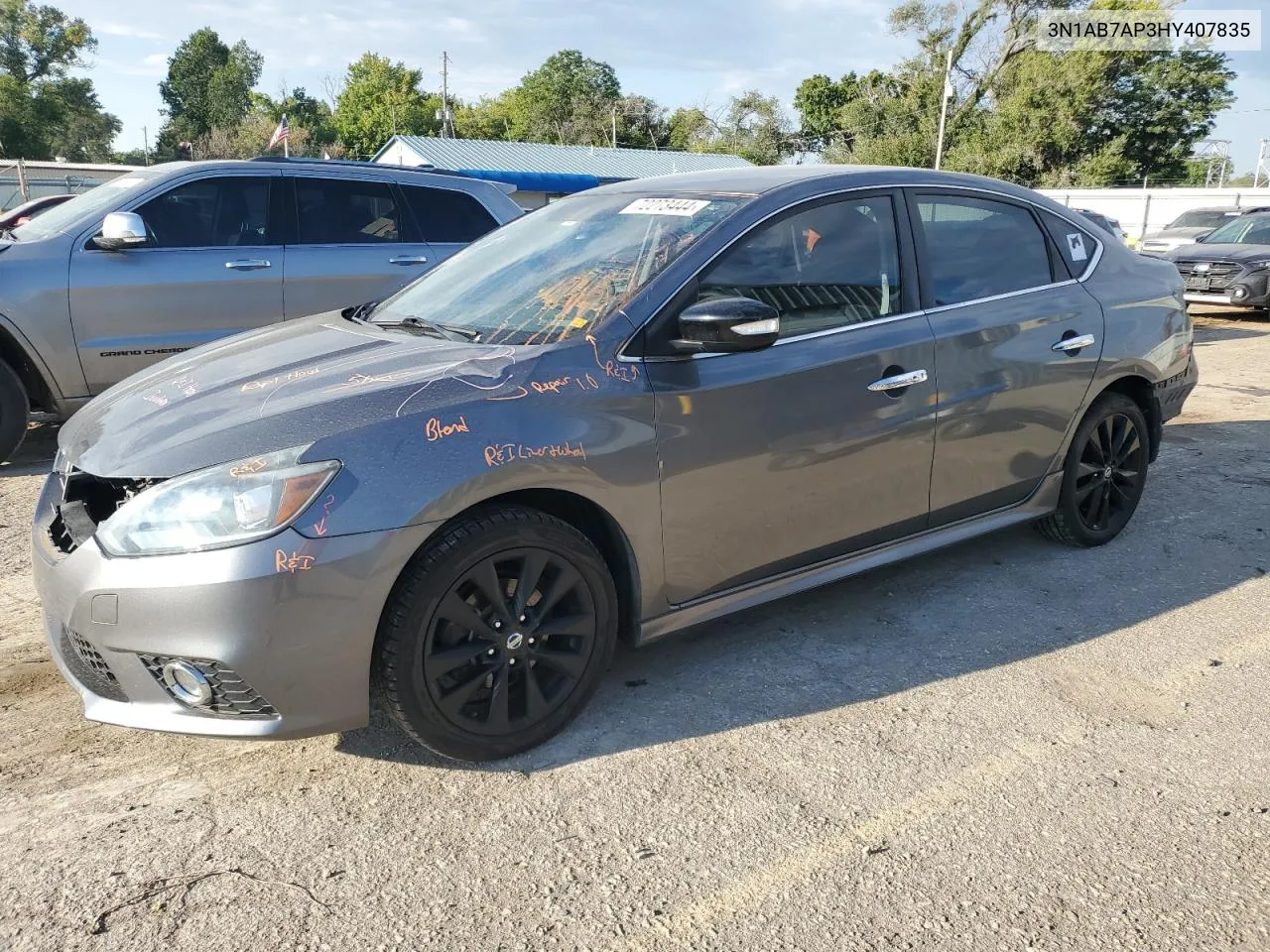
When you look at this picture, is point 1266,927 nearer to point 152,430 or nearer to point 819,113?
point 152,430

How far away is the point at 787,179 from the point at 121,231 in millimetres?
4238

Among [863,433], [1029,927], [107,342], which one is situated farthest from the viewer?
[107,342]

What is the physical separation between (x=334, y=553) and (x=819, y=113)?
73.4 meters

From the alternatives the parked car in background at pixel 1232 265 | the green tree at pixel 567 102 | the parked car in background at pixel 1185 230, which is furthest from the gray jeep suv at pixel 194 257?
the green tree at pixel 567 102

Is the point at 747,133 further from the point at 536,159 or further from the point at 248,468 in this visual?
the point at 248,468

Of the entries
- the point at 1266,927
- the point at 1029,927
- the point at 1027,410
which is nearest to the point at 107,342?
the point at 1027,410

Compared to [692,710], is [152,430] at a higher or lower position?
higher

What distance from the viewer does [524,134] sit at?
82938mm

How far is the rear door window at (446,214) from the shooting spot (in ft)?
23.6

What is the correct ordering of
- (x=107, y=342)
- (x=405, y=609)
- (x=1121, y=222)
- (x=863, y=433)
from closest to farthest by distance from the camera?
(x=405, y=609) < (x=863, y=433) < (x=107, y=342) < (x=1121, y=222)

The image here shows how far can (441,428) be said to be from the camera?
2.70 meters

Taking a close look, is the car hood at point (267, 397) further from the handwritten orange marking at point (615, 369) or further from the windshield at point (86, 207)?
the windshield at point (86, 207)

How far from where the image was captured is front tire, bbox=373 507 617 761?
2.66 metres

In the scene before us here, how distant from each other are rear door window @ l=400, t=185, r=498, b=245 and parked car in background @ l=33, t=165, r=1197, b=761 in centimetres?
325
